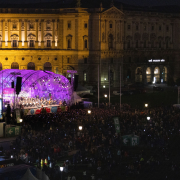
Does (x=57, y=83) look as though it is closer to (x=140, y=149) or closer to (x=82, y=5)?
(x=140, y=149)

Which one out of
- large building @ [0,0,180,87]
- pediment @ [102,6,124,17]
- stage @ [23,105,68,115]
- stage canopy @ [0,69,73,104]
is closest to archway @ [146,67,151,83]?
large building @ [0,0,180,87]

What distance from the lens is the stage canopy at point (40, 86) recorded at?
74750mm

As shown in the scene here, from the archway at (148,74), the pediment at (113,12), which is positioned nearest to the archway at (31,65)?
the pediment at (113,12)

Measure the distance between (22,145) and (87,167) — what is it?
7999 mm

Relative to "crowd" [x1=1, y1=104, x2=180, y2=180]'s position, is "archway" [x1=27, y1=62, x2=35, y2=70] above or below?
above

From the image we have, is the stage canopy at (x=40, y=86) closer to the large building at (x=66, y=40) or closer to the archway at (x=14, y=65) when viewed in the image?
the archway at (x=14, y=65)

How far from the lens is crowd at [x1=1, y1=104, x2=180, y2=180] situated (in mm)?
45616

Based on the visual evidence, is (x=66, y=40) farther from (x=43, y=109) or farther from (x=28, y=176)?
(x=28, y=176)

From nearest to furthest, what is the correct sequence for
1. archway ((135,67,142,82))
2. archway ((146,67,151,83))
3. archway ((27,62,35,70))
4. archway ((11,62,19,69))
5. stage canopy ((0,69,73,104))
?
stage canopy ((0,69,73,104)) → archway ((11,62,19,69)) → archway ((27,62,35,70)) → archway ((135,67,142,82)) → archway ((146,67,151,83))

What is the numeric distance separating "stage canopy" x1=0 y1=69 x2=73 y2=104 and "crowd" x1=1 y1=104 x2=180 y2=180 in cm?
1268

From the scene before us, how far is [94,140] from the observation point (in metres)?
51.1

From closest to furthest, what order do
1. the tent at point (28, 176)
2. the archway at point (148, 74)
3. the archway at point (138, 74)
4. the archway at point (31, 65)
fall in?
the tent at point (28, 176) < the archway at point (31, 65) < the archway at point (138, 74) < the archway at point (148, 74)

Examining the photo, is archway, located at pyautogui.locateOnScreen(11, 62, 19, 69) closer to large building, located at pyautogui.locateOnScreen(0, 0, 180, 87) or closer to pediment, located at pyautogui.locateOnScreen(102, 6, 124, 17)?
large building, located at pyautogui.locateOnScreen(0, 0, 180, 87)

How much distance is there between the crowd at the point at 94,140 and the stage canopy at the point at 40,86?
1268 centimetres
